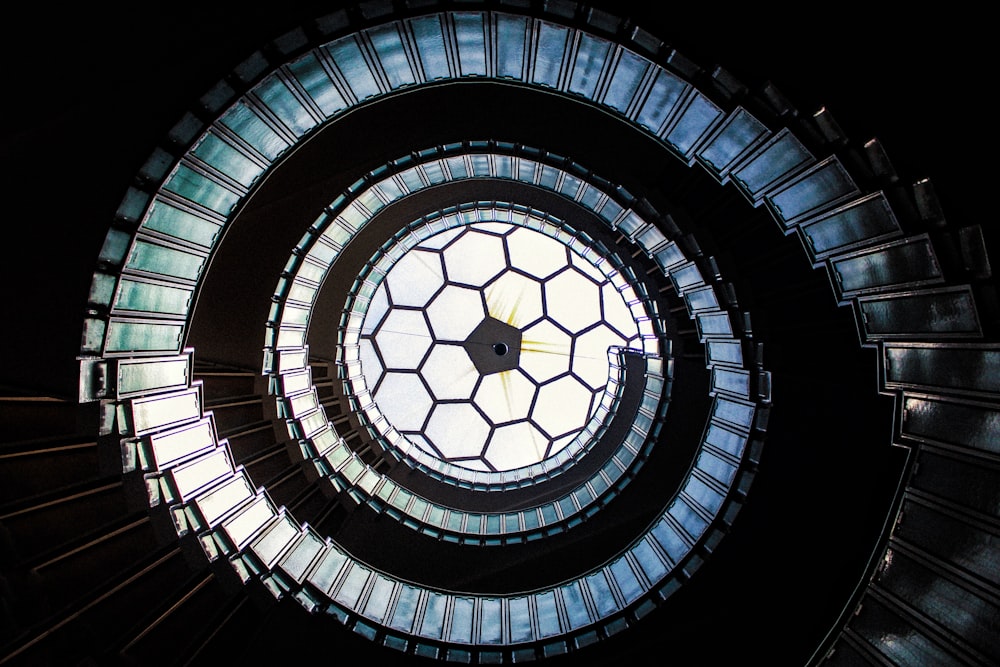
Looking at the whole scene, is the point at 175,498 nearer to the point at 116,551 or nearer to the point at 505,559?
the point at 116,551

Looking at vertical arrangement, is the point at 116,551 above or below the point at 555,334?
below

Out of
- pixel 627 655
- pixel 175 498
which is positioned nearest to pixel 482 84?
pixel 175 498

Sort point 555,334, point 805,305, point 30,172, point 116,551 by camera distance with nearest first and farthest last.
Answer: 1. point 30,172
2. point 116,551
3. point 805,305
4. point 555,334

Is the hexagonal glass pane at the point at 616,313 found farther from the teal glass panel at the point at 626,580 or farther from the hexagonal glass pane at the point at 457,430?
the teal glass panel at the point at 626,580

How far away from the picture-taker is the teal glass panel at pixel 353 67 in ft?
29.4

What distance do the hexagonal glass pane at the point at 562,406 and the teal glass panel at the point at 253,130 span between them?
21.3 m

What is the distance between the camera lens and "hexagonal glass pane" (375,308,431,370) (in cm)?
2744

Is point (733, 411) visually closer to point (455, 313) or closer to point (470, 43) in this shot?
point (470, 43)

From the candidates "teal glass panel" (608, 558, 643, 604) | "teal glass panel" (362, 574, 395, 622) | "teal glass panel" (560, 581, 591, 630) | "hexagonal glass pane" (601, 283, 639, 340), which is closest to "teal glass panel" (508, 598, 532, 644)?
"teal glass panel" (560, 581, 591, 630)

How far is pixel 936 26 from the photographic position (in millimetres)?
6426

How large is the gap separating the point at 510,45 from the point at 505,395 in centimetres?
2227

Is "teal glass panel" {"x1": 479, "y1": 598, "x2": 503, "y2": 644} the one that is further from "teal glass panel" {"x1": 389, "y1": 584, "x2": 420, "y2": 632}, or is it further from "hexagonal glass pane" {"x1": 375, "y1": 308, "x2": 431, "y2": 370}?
"hexagonal glass pane" {"x1": 375, "y1": 308, "x2": 431, "y2": 370}

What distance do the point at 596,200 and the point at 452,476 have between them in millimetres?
14447

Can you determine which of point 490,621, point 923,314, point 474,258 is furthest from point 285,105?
point 474,258
